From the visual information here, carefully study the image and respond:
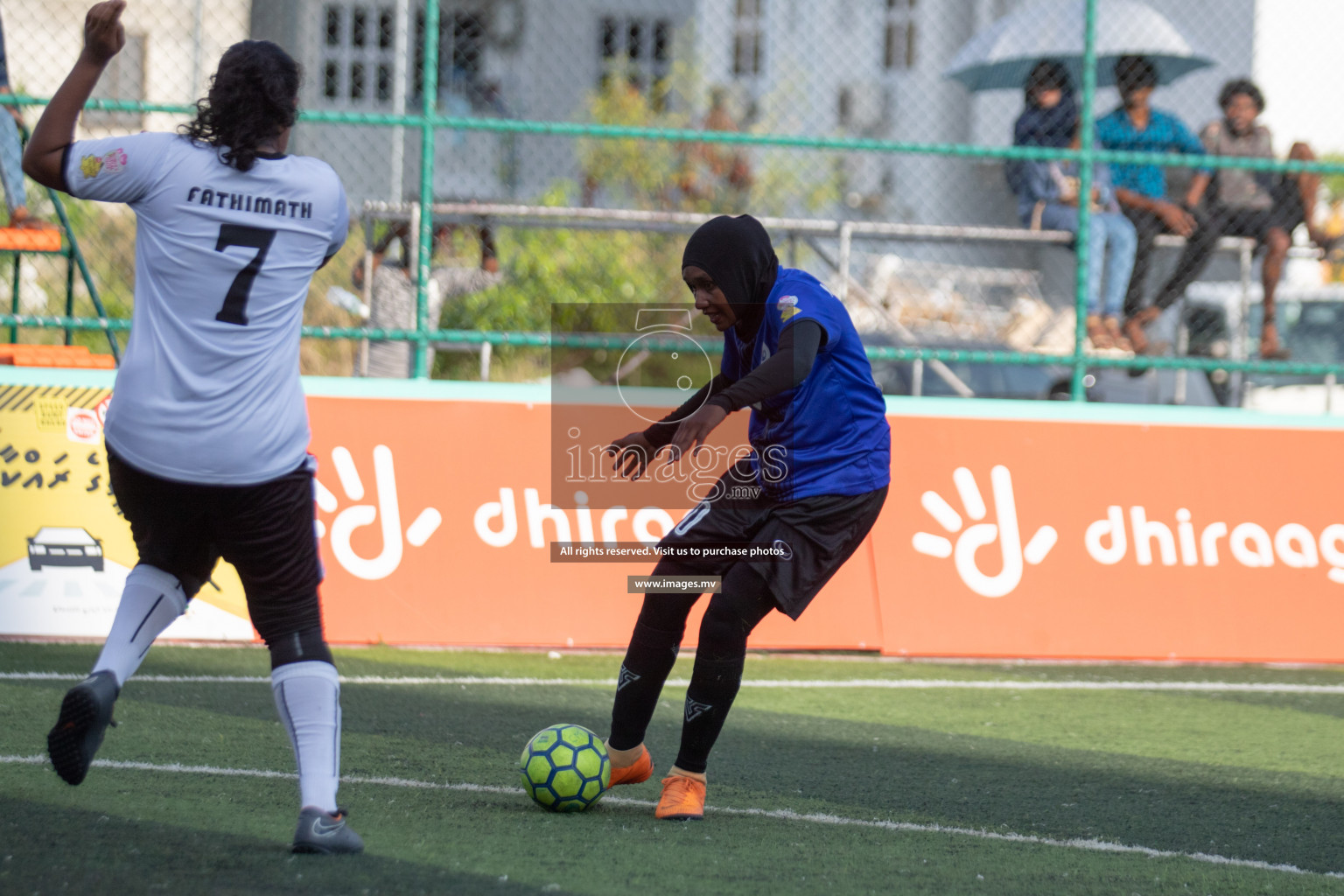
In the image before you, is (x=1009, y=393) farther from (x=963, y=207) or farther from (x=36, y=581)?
(x=36, y=581)

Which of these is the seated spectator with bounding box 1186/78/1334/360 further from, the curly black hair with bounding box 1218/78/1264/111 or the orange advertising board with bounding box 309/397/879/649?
the orange advertising board with bounding box 309/397/879/649

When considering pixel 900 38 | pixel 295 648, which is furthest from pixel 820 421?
pixel 900 38

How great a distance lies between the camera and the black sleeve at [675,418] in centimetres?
426

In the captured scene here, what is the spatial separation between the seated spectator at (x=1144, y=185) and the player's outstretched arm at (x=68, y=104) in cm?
692

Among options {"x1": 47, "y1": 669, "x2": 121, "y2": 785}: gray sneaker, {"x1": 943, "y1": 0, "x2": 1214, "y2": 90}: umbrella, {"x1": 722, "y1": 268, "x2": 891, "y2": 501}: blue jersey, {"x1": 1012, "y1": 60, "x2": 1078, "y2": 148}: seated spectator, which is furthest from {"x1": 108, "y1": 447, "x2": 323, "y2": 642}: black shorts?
{"x1": 943, "y1": 0, "x2": 1214, "y2": 90}: umbrella

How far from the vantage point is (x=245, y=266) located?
11.4ft

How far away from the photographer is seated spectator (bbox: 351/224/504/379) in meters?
8.73

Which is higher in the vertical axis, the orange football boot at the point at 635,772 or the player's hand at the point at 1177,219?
the player's hand at the point at 1177,219

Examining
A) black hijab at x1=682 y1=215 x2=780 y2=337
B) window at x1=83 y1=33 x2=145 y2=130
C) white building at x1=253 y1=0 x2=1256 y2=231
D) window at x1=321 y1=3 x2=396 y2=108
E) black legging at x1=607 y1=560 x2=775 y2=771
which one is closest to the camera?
black hijab at x1=682 y1=215 x2=780 y2=337

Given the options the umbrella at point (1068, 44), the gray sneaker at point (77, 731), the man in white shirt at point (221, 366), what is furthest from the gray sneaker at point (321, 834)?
the umbrella at point (1068, 44)

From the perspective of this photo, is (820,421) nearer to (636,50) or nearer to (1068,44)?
(1068,44)

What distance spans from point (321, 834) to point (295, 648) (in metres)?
0.45

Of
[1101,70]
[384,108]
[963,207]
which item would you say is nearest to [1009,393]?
[1101,70]

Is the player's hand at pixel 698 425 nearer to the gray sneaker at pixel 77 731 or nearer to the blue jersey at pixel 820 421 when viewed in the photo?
the blue jersey at pixel 820 421
